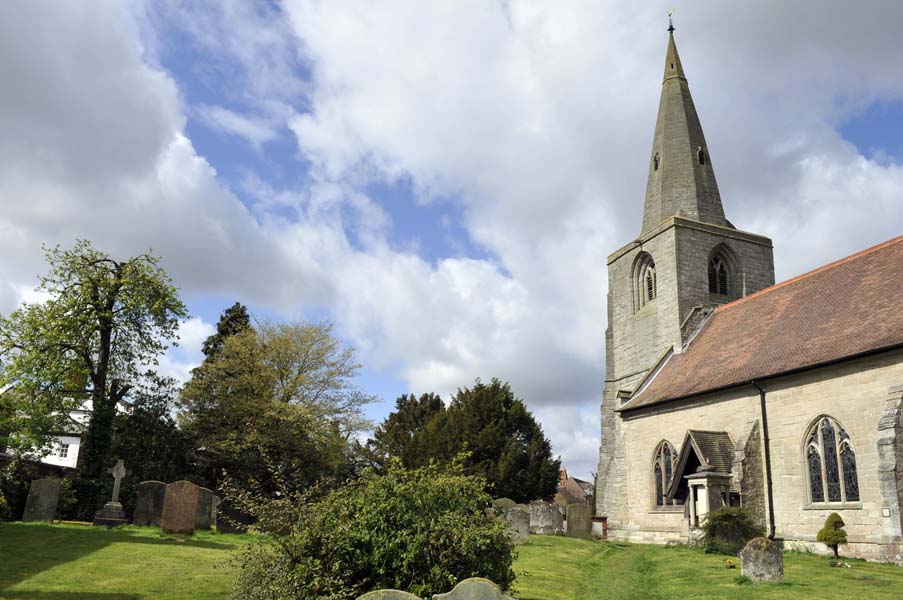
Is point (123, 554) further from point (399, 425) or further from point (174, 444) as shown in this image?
point (399, 425)

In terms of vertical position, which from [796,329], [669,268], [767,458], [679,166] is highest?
[679,166]

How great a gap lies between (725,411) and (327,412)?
19746 mm

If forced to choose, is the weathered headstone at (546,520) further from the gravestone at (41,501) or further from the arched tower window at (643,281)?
the gravestone at (41,501)

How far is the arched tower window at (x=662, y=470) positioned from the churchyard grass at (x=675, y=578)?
16.3ft

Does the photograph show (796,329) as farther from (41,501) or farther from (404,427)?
(404,427)

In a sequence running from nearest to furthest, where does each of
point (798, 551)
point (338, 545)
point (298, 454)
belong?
A: point (338, 545)
point (798, 551)
point (298, 454)

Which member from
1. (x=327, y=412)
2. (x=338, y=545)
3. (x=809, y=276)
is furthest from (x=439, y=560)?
(x=327, y=412)

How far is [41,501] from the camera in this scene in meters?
20.9

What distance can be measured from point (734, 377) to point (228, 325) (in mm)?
30924

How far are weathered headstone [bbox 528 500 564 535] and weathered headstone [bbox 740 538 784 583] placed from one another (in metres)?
15.1

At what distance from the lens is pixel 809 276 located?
81.2 feet

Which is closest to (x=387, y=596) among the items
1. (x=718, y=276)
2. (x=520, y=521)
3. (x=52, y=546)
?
(x=52, y=546)

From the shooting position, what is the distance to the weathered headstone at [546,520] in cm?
2702

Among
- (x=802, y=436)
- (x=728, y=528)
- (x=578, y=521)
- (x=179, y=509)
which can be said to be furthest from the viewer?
(x=578, y=521)
